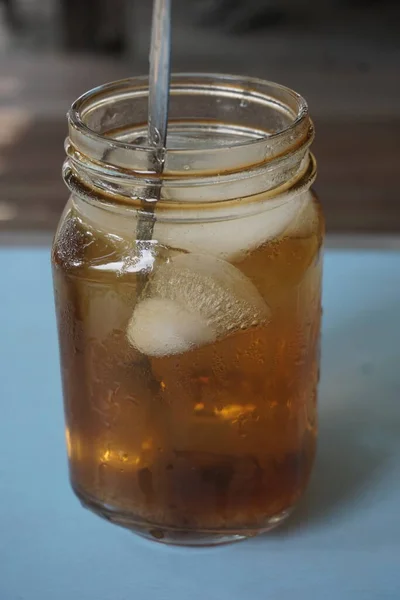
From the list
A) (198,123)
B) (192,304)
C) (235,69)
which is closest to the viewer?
(192,304)

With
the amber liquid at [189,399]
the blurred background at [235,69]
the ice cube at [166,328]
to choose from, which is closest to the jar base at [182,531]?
the amber liquid at [189,399]

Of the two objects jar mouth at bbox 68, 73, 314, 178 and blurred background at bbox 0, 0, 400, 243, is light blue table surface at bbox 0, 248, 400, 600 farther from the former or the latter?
blurred background at bbox 0, 0, 400, 243

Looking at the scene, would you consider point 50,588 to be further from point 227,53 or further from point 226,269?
point 227,53

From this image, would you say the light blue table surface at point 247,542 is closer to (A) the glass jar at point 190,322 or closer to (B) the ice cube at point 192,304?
(A) the glass jar at point 190,322

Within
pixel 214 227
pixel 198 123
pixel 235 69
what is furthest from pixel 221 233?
pixel 235 69

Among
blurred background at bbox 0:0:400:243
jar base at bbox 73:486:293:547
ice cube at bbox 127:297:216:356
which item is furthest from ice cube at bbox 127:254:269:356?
blurred background at bbox 0:0:400:243

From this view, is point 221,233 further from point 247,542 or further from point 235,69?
point 235,69

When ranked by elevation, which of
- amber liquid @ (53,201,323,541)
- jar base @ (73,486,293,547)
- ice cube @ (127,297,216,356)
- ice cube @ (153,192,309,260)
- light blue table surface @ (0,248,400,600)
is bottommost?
light blue table surface @ (0,248,400,600)
